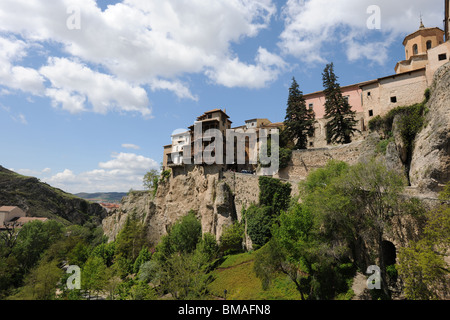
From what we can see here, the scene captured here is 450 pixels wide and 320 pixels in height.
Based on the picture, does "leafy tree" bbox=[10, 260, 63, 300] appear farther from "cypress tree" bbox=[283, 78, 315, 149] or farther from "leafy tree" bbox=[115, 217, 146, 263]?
"cypress tree" bbox=[283, 78, 315, 149]

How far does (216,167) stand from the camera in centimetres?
4022

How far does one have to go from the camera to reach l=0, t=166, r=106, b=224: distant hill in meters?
91.8

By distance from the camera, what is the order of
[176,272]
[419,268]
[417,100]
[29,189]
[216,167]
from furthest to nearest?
[29,189]
[216,167]
[417,100]
[176,272]
[419,268]

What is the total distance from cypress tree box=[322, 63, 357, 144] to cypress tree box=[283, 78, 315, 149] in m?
3.54

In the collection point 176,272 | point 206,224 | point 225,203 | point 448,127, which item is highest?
point 448,127

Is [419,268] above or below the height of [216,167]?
below

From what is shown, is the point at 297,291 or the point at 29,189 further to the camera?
the point at 29,189

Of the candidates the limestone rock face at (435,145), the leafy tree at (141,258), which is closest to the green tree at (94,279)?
the leafy tree at (141,258)

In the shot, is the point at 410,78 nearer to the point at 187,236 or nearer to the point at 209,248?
the point at 209,248

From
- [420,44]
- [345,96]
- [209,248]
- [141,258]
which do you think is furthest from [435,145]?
[141,258]

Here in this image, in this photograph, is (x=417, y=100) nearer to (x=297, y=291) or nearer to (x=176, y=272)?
(x=297, y=291)

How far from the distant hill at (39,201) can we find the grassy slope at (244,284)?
95535 millimetres
